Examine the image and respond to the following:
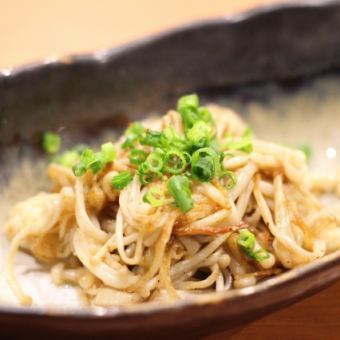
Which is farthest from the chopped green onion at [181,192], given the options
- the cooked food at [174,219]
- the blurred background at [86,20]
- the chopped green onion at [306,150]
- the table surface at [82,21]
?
the blurred background at [86,20]

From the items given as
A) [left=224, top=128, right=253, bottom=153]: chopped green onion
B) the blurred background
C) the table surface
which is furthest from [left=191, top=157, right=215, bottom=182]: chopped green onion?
the blurred background

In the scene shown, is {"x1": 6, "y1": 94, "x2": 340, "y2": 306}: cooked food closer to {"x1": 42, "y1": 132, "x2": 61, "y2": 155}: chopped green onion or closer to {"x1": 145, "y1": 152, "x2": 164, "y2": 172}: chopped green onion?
{"x1": 145, "y1": 152, "x2": 164, "y2": 172}: chopped green onion

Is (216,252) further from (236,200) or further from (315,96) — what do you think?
(315,96)

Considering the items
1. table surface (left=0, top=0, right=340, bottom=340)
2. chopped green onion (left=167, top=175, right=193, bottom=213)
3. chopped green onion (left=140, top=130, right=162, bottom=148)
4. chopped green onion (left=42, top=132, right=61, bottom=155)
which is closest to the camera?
chopped green onion (left=167, top=175, right=193, bottom=213)

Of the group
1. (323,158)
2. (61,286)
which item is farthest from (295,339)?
(323,158)

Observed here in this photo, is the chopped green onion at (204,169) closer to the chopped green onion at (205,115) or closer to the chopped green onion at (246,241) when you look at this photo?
the chopped green onion at (246,241)

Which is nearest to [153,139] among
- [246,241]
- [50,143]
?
[246,241]
